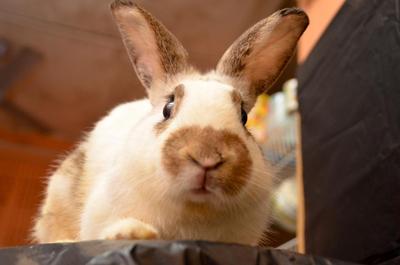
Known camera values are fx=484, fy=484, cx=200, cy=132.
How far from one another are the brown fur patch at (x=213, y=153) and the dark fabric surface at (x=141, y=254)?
105mm

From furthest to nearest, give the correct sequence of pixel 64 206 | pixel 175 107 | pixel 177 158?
pixel 64 206, pixel 175 107, pixel 177 158

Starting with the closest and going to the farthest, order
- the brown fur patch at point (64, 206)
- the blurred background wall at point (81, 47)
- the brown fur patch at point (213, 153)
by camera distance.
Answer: the brown fur patch at point (213, 153) < the brown fur patch at point (64, 206) < the blurred background wall at point (81, 47)

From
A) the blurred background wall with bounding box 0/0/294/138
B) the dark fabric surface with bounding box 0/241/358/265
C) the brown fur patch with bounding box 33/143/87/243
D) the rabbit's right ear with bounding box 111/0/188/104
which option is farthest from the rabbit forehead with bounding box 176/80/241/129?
the blurred background wall with bounding box 0/0/294/138

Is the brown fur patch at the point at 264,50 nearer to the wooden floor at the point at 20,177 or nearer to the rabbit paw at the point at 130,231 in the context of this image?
the rabbit paw at the point at 130,231

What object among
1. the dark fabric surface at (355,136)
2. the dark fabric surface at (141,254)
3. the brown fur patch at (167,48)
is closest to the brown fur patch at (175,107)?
the brown fur patch at (167,48)

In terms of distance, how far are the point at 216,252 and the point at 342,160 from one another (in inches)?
27.1

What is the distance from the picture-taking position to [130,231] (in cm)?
77

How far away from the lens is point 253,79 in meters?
1.07

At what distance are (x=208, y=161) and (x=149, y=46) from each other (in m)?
0.40

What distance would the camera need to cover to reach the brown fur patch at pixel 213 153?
739 mm

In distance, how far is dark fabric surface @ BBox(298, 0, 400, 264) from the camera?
41.8 inches

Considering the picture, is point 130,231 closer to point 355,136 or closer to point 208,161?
point 208,161

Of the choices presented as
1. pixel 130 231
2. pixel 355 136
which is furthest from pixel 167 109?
pixel 355 136

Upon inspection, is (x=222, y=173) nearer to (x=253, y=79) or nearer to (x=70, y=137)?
(x=253, y=79)
